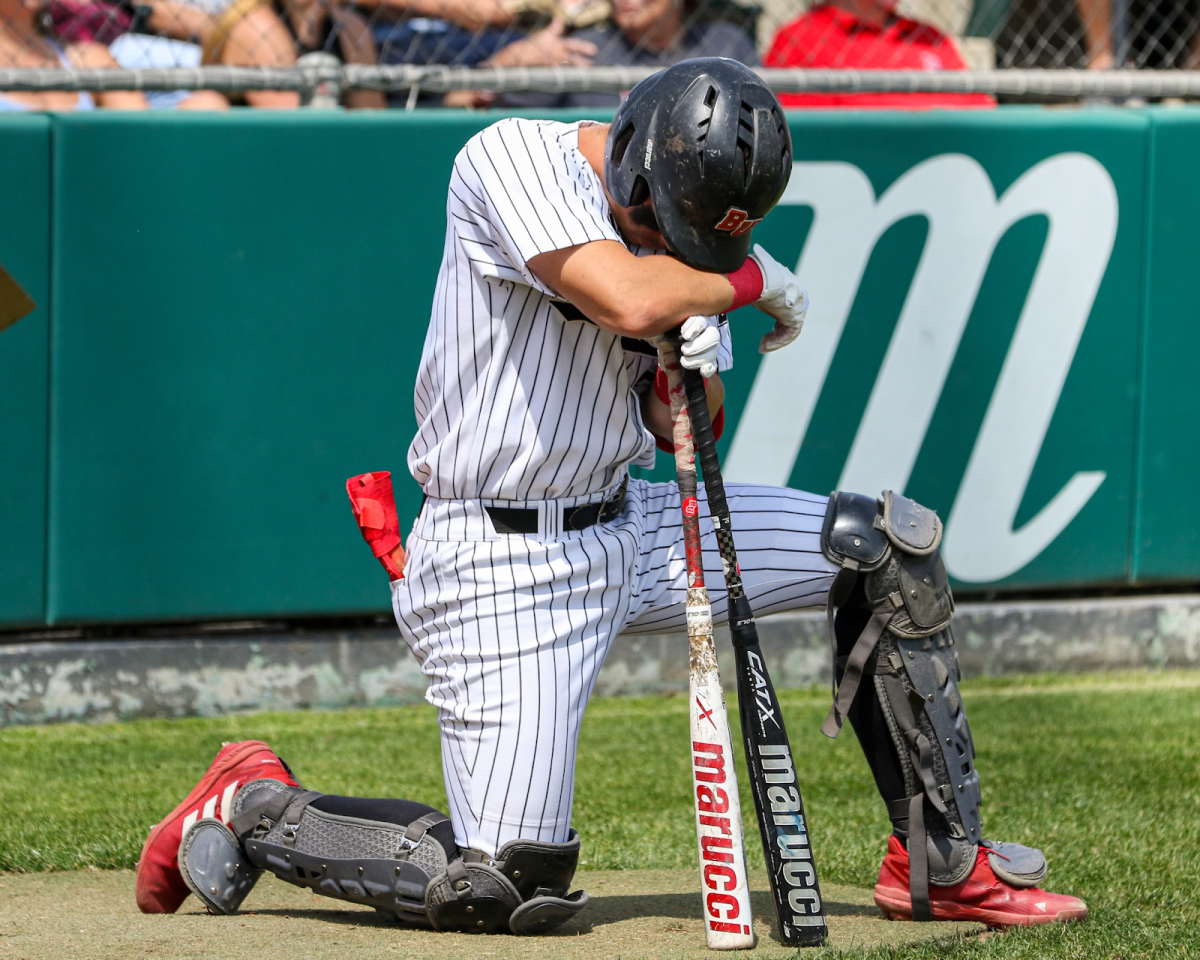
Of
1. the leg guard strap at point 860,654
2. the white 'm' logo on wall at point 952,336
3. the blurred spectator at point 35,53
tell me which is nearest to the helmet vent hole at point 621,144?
the leg guard strap at point 860,654

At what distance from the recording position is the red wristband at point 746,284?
2500mm

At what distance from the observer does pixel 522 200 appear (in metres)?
2.42

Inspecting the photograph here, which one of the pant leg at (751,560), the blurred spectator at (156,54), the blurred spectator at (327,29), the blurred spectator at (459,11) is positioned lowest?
the pant leg at (751,560)

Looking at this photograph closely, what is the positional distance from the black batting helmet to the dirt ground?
3.73 feet

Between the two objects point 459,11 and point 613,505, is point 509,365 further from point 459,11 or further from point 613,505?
point 459,11

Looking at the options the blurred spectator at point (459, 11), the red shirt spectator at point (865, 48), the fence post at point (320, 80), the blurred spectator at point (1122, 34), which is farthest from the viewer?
the blurred spectator at point (1122, 34)

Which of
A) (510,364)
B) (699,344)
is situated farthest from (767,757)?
(510,364)

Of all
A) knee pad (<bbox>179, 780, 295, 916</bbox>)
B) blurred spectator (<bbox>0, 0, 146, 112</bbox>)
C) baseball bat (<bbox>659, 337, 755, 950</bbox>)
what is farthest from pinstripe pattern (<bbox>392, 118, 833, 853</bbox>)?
blurred spectator (<bbox>0, 0, 146, 112</bbox>)

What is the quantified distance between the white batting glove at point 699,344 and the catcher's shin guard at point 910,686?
1.48 ft

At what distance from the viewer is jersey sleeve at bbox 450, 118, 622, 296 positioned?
7.88 feet

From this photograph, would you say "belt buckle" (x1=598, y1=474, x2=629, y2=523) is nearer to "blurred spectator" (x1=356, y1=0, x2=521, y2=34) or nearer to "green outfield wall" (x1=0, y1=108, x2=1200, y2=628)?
"green outfield wall" (x1=0, y1=108, x2=1200, y2=628)

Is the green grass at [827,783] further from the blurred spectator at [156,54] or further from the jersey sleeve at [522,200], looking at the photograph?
the blurred spectator at [156,54]

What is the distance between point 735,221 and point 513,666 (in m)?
0.83

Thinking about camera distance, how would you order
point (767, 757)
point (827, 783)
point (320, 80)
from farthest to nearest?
point (320, 80) < point (827, 783) < point (767, 757)
